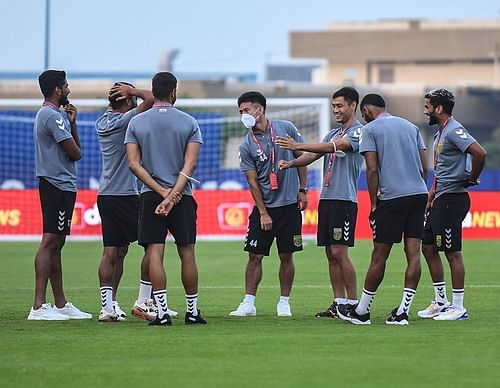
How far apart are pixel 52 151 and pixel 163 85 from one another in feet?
5.20

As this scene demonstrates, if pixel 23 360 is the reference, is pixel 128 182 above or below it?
above

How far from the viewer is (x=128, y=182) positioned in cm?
1331

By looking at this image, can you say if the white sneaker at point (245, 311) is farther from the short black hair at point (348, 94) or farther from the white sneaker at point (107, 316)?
the short black hair at point (348, 94)

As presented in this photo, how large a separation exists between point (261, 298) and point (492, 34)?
84.3 metres

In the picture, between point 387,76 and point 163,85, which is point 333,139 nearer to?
point 163,85

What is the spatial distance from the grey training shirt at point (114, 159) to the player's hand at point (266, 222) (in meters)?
1.37

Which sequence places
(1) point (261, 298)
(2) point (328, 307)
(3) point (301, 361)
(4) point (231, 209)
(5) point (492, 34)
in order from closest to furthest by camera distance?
(3) point (301, 361) < (2) point (328, 307) < (1) point (261, 298) < (4) point (231, 209) < (5) point (492, 34)

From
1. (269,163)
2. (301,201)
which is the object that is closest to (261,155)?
(269,163)

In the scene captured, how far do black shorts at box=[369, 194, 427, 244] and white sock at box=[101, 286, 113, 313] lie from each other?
2.69 m

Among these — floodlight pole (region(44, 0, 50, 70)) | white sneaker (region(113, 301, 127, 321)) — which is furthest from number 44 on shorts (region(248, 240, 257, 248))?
floodlight pole (region(44, 0, 50, 70))

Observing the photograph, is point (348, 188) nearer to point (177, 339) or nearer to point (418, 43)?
point (177, 339)

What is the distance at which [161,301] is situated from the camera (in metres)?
12.3

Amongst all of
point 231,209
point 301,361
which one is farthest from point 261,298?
point 231,209

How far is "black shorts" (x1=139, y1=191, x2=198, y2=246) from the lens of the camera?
12.5 metres
